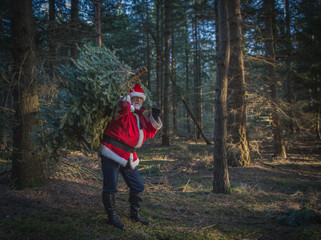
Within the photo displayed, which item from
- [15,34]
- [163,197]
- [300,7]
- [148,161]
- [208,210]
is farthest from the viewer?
[300,7]

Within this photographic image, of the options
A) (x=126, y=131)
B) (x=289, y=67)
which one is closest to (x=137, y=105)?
(x=126, y=131)

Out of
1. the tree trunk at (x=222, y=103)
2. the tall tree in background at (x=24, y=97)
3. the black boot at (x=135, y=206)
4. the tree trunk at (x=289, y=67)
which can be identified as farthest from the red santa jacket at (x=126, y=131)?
the tree trunk at (x=289, y=67)

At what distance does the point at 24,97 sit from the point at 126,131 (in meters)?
2.75

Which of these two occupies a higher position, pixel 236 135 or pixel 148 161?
pixel 236 135

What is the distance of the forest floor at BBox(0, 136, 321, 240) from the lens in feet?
9.68

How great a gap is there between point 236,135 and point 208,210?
4542 mm

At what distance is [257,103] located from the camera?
8.18 metres

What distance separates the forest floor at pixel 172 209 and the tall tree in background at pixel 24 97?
0.39 meters

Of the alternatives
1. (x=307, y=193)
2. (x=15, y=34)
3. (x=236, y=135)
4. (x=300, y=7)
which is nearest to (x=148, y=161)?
(x=236, y=135)

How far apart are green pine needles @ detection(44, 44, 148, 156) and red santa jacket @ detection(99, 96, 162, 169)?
136 mm

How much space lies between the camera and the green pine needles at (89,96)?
116 inches

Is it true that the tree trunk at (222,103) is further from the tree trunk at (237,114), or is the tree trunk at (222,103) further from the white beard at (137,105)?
the tree trunk at (237,114)

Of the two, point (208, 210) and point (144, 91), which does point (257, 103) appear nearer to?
point (208, 210)

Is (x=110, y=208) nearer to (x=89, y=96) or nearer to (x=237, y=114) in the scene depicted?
(x=89, y=96)
